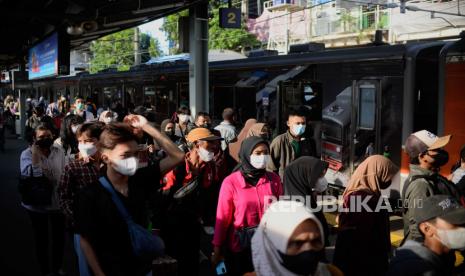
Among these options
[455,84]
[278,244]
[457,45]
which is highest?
[457,45]

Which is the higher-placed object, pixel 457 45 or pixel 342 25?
pixel 342 25

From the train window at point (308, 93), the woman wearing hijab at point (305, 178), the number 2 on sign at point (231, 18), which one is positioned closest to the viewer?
the woman wearing hijab at point (305, 178)

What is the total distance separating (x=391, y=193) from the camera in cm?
821

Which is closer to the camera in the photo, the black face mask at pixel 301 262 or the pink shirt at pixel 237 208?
the black face mask at pixel 301 262

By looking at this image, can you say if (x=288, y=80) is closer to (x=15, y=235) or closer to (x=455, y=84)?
(x=455, y=84)

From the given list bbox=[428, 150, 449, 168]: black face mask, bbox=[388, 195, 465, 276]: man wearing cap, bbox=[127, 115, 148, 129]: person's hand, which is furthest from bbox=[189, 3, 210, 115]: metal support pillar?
bbox=[388, 195, 465, 276]: man wearing cap

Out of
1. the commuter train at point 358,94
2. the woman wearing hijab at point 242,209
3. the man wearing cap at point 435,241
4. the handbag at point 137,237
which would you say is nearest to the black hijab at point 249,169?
the woman wearing hijab at point 242,209

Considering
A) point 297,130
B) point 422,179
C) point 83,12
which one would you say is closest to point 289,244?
point 422,179

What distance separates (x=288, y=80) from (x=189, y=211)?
666cm

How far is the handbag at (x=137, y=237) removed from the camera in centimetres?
279

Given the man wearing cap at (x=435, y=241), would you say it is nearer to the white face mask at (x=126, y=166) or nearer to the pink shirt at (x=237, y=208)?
the pink shirt at (x=237, y=208)

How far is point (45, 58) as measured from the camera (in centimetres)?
1393

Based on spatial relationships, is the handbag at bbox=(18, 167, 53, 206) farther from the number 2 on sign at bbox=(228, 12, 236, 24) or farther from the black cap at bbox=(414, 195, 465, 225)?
the number 2 on sign at bbox=(228, 12, 236, 24)

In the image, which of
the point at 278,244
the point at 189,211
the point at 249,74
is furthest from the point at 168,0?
the point at 278,244
